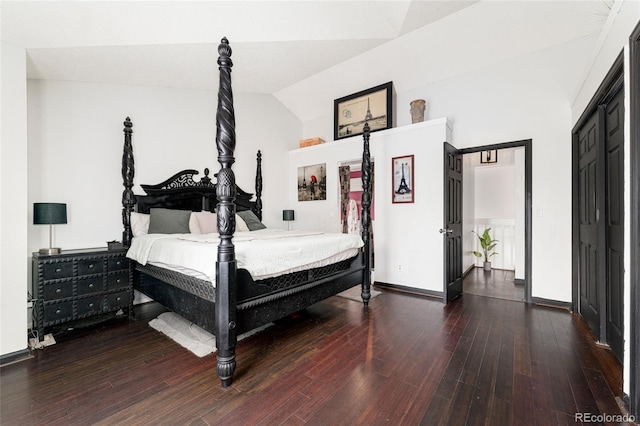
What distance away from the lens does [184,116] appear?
4191 millimetres

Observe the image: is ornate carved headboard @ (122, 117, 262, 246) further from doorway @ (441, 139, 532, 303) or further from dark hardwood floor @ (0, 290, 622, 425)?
doorway @ (441, 139, 532, 303)

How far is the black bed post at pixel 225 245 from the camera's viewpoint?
1.91 m

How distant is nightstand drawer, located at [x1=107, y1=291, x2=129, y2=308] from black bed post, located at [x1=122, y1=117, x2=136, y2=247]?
2.12 feet

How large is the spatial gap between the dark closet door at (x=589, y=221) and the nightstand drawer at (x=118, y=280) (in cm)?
476

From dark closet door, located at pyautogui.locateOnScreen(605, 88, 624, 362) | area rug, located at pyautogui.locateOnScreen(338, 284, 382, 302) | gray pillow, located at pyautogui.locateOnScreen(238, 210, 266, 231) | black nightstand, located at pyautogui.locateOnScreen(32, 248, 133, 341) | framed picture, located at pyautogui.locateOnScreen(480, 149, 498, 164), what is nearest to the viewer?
dark closet door, located at pyautogui.locateOnScreen(605, 88, 624, 362)

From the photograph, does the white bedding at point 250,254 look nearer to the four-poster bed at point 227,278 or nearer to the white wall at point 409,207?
the four-poster bed at point 227,278

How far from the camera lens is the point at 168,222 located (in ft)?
12.0

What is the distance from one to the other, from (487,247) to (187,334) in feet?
18.7

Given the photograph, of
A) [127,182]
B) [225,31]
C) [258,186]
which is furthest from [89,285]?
[225,31]

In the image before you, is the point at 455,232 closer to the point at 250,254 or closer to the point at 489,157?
the point at 489,157

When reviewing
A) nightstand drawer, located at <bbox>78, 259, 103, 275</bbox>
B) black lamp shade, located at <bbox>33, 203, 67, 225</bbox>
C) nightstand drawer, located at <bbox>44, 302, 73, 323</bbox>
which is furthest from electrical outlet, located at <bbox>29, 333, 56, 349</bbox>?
black lamp shade, located at <bbox>33, 203, 67, 225</bbox>

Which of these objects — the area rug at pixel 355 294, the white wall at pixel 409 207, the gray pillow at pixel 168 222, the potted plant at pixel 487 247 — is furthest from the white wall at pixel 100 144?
the potted plant at pixel 487 247

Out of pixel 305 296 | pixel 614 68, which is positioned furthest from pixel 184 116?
pixel 614 68

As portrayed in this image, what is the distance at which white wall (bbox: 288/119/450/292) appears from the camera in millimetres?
4047
